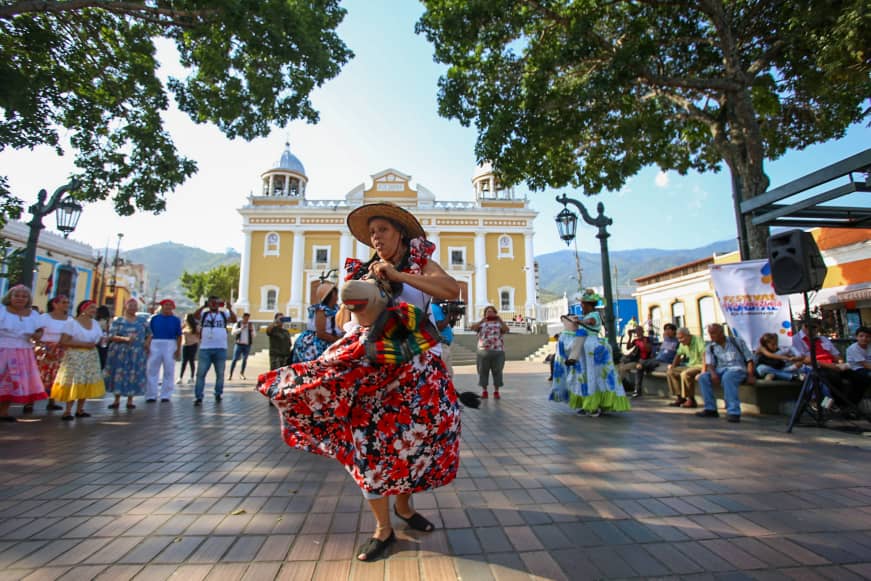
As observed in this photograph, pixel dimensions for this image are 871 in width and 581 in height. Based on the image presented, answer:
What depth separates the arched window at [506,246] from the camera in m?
38.3

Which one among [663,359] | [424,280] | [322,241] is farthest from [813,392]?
[322,241]

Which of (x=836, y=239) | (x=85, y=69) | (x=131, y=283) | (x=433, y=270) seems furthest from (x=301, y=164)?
(x=433, y=270)

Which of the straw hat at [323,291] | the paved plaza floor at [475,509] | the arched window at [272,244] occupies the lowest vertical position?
the paved plaza floor at [475,509]

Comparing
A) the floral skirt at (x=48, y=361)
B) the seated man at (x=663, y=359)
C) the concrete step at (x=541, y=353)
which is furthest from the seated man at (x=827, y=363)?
the concrete step at (x=541, y=353)

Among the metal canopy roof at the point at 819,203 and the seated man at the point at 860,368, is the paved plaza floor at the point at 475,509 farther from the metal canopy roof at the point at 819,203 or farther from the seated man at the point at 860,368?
the metal canopy roof at the point at 819,203

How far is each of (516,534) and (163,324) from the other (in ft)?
24.2

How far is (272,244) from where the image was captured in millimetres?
37438

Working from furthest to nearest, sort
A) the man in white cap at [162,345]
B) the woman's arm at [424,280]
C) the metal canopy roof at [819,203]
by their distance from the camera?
the man in white cap at [162,345] → the metal canopy roof at [819,203] → the woman's arm at [424,280]

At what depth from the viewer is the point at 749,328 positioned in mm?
6168

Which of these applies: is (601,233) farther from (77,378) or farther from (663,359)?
(77,378)

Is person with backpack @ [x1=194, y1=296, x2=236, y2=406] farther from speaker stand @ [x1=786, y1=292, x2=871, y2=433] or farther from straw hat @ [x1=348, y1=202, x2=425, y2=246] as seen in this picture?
speaker stand @ [x1=786, y1=292, x2=871, y2=433]

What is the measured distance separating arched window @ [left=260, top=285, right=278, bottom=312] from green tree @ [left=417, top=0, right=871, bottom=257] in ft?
103

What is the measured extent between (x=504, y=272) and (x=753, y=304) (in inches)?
1253

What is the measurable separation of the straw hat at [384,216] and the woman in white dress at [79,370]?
574 centimetres
